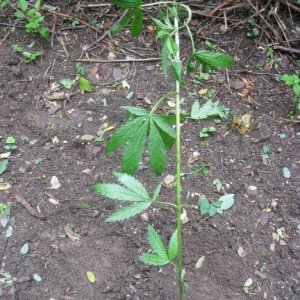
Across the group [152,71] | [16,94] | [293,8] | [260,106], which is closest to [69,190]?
[16,94]

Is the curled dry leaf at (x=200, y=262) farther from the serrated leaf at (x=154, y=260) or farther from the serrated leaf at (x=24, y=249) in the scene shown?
the serrated leaf at (x=24, y=249)

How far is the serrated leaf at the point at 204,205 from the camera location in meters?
2.00

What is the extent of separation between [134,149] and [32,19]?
5.79 feet

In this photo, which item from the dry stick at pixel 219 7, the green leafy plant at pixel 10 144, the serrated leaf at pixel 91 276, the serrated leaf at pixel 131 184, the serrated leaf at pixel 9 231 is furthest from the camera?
the dry stick at pixel 219 7

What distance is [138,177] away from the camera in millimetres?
2104

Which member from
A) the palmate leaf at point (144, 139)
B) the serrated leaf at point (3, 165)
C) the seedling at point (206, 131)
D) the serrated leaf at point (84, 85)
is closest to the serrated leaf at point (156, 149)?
the palmate leaf at point (144, 139)

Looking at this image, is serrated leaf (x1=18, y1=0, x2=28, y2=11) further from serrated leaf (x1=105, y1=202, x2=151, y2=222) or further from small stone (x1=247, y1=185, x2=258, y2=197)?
serrated leaf (x1=105, y1=202, x2=151, y2=222)

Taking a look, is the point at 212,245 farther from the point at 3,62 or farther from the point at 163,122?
the point at 3,62

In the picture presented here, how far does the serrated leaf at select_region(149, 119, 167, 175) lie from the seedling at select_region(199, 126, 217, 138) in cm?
107

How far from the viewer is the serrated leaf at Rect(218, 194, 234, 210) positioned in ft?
6.61

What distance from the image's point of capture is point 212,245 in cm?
191

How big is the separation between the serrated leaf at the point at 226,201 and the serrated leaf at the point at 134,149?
901 mm

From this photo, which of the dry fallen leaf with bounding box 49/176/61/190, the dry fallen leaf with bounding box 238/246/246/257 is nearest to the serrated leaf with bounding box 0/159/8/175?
the dry fallen leaf with bounding box 49/176/61/190

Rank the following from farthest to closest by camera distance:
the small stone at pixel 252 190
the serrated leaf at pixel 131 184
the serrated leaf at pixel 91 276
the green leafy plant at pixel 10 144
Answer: the green leafy plant at pixel 10 144 → the small stone at pixel 252 190 → the serrated leaf at pixel 91 276 → the serrated leaf at pixel 131 184
